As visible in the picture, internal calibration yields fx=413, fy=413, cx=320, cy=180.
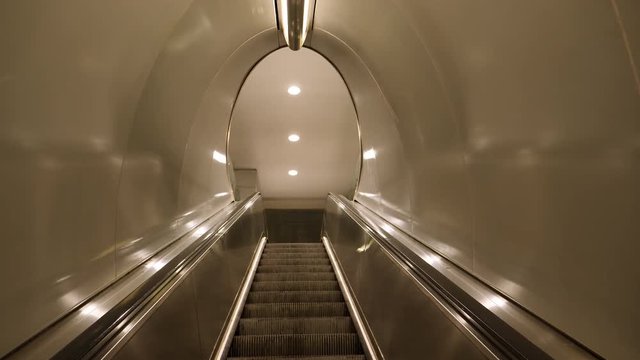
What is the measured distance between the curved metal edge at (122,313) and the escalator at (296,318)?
2.88 ft

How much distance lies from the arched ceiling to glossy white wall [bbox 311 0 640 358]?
4.04 metres

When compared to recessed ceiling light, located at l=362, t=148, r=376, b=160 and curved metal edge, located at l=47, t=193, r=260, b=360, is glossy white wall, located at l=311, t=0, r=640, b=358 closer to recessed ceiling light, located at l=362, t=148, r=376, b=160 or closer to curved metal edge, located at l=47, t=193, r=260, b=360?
curved metal edge, located at l=47, t=193, r=260, b=360

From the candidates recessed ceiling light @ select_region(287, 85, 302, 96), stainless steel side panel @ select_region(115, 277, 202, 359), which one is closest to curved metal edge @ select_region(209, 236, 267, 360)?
stainless steel side panel @ select_region(115, 277, 202, 359)

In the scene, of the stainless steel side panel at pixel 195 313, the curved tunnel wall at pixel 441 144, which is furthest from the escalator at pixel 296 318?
the curved tunnel wall at pixel 441 144

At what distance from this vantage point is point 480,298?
1798 mm

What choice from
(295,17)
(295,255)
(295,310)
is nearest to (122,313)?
(295,310)

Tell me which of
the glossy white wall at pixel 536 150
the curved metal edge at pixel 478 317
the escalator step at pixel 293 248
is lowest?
the escalator step at pixel 293 248

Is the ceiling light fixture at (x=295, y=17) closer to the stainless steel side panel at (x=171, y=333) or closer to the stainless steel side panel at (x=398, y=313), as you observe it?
the stainless steel side panel at (x=398, y=313)

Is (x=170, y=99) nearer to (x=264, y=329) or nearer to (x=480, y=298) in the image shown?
(x=264, y=329)

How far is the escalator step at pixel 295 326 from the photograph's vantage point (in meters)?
3.38

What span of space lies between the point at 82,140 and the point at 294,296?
2.75 metres

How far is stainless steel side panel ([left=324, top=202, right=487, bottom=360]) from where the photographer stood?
1787mm

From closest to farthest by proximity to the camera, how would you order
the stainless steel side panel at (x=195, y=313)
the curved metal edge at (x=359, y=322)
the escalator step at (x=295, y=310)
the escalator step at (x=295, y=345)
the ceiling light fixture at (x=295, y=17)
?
1. the stainless steel side panel at (x=195, y=313)
2. the curved metal edge at (x=359, y=322)
3. the escalator step at (x=295, y=345)
4. the escalator step at (x=295, y=310)
5. the ceiling light fixture at (x=295, y=17)

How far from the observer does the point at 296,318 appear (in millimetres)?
3418
